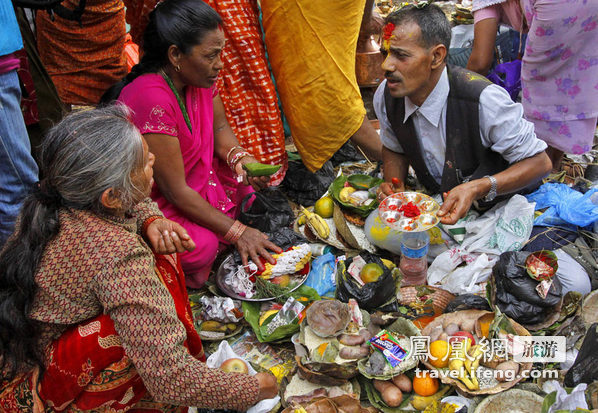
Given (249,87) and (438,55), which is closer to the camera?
(438,55)

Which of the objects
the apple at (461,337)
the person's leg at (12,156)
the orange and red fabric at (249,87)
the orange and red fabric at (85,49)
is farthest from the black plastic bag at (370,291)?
the orange and red fabric at (85,49)

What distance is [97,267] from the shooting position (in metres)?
1.70

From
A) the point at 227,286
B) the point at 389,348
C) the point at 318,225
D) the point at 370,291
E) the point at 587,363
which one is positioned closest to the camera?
the point at 587,363

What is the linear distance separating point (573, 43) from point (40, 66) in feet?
12.7

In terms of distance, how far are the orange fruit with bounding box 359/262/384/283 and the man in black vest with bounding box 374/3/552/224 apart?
0.47m

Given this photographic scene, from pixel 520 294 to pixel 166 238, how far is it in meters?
1.71

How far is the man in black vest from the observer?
268 centimetres

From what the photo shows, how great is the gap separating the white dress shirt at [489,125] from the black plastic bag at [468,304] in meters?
0.83

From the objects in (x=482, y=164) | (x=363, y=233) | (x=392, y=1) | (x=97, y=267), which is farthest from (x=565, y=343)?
(x=392, y=1)

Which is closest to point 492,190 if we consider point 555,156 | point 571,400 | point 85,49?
point 571,400

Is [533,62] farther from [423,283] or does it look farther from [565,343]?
[565,343]

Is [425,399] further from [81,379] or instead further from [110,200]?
[110,200]

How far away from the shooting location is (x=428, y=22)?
268 centimetres

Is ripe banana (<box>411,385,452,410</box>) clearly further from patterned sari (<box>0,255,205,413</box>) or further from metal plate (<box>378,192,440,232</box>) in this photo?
patterned sari (<box>0,255,205,413</box>)
